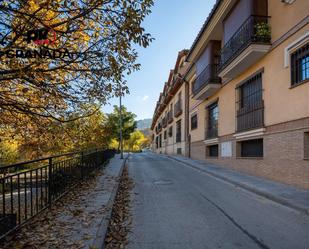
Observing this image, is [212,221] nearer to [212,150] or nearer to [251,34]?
[251,34]

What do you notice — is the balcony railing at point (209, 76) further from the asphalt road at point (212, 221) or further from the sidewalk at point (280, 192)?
the asphalt road at point (212, 221)

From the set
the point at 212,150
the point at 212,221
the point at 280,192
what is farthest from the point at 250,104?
the point at 212,221

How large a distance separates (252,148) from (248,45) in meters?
4.90

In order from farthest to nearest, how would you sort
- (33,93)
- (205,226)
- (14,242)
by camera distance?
(33,93)
(205,226)
(14,242)

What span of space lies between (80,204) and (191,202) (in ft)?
9.73

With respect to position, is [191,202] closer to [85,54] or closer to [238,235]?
[238,235]

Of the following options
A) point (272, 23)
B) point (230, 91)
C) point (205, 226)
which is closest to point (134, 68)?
point (205, 226)

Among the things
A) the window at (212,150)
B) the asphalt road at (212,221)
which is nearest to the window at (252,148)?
the asphalt road at (212,221)

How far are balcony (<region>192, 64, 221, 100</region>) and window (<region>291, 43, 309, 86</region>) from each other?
852 cm

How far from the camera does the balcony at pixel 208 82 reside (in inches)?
778

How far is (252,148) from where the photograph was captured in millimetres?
15070

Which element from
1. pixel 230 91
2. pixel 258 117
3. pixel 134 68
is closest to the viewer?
pixel 134 68

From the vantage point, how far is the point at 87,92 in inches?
325

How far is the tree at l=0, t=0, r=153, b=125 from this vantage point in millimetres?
5723
